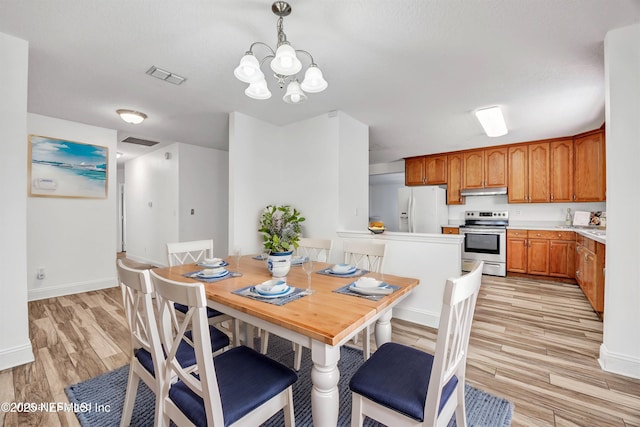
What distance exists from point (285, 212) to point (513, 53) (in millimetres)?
2672

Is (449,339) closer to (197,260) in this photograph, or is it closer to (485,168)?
(197,260)

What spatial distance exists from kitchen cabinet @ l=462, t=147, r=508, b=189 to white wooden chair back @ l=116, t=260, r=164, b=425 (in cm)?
542

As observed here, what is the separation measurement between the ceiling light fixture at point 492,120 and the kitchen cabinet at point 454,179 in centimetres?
160

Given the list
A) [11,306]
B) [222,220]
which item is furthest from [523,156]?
[11,306]

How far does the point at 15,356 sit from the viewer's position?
Answer: 2.00m

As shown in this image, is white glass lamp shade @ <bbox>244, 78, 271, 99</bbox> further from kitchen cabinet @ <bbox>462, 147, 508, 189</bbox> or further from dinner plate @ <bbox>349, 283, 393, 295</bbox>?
kitchen cabinet @ <bbox>462, 147, 508, 189</bbox>

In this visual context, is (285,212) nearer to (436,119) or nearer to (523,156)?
(436,119)

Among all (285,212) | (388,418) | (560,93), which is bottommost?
(388,418)

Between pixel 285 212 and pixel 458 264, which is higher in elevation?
pixel 285 212

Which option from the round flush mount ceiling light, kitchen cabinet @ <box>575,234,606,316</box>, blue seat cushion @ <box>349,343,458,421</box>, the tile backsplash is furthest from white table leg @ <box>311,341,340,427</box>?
the tile backsplash

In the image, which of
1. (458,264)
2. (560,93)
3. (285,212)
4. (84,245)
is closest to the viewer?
(458,264)

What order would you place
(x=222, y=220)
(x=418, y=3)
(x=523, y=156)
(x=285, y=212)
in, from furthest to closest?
(x=222, y=220) → (x=523, y=156) → (x=285, y=212) → (x=418, y=3)

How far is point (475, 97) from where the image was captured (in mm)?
2885

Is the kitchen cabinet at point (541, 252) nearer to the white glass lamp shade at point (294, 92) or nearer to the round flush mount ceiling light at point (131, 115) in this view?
the white glass lamp shade at point (294, 92)
